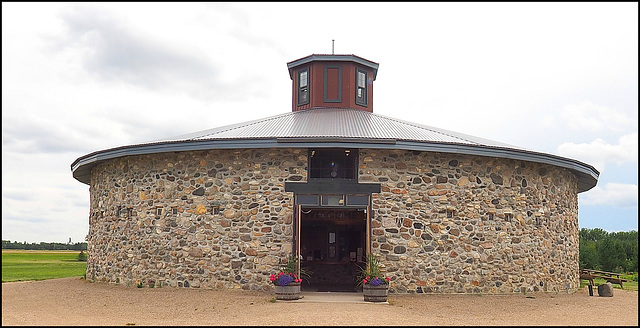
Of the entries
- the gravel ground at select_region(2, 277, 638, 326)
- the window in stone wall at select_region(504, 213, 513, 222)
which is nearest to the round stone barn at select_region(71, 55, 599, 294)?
the window in stone wall at select_region(504, 213, 513, 222)

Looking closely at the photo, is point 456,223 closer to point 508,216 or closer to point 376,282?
point 508,216

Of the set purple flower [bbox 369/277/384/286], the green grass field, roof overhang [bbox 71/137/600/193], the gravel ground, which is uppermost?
roof overhang [bbox 71/137/600/193]

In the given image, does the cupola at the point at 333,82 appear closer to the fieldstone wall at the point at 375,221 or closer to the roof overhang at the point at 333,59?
the roof overhang at the point at 333,59

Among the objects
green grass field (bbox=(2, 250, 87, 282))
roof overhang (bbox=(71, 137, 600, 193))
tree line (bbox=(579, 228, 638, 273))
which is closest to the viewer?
roof overhang (bbox=(71, 137, 600, 193))

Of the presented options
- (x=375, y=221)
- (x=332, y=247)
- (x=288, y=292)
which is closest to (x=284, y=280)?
(x=288, y=292)

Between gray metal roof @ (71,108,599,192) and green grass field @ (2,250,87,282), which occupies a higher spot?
gray metal roof @ (71,108,599,192)

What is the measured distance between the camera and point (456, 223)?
14.5 meters

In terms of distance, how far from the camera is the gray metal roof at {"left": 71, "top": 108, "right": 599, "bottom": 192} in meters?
13.9

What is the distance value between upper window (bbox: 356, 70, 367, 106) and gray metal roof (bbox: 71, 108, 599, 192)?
2.50 m

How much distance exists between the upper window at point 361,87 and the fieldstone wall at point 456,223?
6492 mm

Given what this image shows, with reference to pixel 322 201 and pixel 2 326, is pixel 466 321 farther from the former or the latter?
pixel 2 326

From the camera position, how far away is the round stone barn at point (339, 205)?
14.2 m

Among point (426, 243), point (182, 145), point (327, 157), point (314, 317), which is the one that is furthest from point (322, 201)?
point (314, 317)

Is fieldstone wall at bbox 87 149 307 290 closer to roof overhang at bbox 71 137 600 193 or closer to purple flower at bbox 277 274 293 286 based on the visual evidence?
roof overhang at bbox 71 137 600 193
